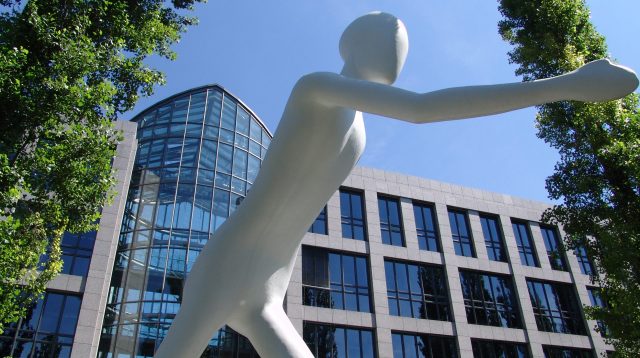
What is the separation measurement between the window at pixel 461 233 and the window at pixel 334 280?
15.2 ft

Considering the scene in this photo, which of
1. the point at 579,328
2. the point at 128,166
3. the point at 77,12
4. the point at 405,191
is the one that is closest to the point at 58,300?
the point at 128,166

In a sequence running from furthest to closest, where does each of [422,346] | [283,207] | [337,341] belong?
[422,346]
[337,341]
[283,207]

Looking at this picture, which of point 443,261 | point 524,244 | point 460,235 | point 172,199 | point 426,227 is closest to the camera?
point 172,199

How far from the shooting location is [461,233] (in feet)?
78.2

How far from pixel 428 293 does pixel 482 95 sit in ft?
65.4

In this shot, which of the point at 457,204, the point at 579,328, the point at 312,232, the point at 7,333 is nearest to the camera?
the point at 7,333

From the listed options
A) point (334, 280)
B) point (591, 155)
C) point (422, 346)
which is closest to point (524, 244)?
point (422, 346)

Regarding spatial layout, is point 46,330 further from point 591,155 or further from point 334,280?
point 591,155

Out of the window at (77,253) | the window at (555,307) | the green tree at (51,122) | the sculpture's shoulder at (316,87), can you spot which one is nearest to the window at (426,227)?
the window at (555,307)

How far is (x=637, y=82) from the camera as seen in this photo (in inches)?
104

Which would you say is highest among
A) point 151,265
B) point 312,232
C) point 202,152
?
point 202,152

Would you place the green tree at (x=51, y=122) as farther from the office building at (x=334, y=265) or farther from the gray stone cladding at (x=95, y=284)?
the office building at (x=334, y=265)

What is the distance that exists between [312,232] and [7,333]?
10730mm

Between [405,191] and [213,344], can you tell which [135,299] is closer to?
[213,344]
